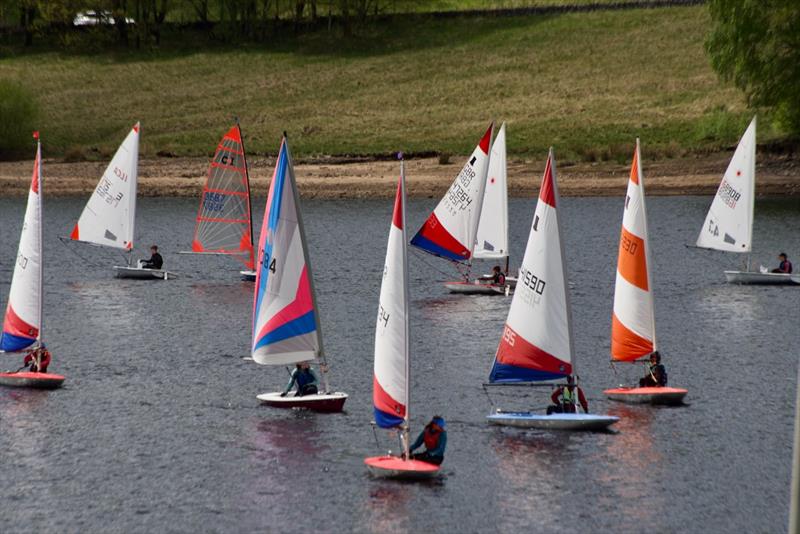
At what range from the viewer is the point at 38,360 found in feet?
185

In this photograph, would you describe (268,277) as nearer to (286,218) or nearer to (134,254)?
(286,218)

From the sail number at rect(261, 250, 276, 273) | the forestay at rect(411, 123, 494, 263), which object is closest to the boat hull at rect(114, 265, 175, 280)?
the forestay at rect(411, 123, 494, 263)

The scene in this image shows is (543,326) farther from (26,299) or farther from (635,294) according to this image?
(26,299)

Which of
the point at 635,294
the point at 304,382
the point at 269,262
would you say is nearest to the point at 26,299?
the point at 269,262

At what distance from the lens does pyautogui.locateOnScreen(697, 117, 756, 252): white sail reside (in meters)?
78.1

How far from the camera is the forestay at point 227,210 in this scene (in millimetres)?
80562

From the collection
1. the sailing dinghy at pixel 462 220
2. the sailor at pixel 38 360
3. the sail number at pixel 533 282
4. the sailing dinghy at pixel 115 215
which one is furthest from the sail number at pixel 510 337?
the sailing dinghy at pixel 115 215

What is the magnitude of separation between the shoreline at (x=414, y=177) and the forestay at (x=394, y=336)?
245 feet

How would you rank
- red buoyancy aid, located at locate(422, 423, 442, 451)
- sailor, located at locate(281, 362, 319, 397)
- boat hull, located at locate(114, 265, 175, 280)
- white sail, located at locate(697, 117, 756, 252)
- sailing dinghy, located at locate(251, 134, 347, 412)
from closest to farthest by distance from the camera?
1. red buoyancy aid, located at locate(422, 423, 442, 451)
2. sailing dinghy, located at locate(251, 134, 347, 412)
3. sailor, located at locate(281, 362, 319, 397)
4. white sail, located at locate(697, 117, 756, 252)
5. boat hull, located at locate(114, 265, 175, 280)

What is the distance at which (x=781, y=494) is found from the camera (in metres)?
43.1

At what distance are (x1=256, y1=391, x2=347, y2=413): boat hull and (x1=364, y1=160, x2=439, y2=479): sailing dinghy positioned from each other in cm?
740

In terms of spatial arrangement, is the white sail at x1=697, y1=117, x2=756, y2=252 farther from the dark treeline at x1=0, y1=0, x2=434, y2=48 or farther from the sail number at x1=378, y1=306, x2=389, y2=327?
the dark treeline at x1=0, y1=0, x2=434, y2=48

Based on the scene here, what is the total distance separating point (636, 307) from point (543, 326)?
21.7ft

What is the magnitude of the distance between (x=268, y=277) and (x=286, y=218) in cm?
237
